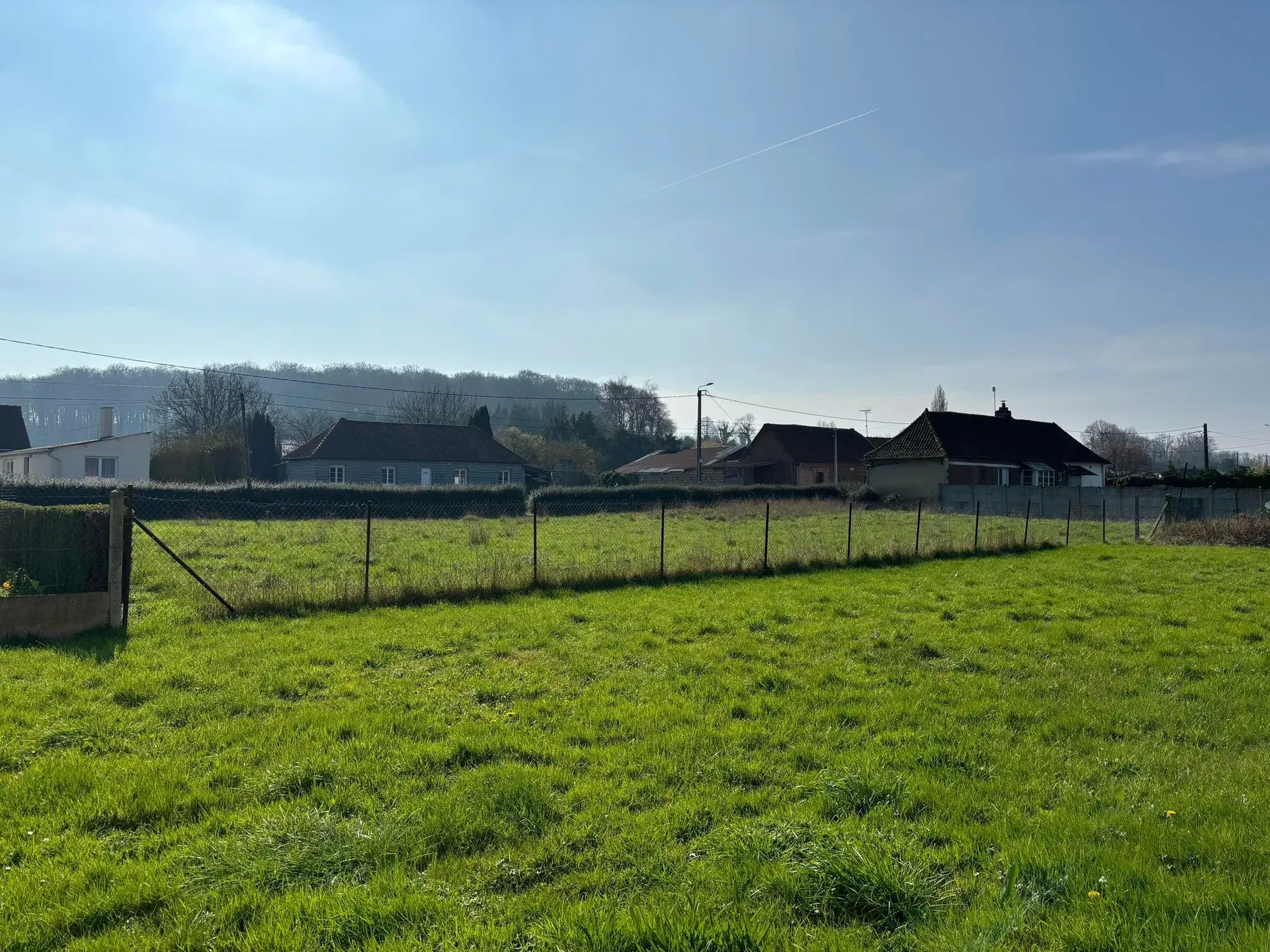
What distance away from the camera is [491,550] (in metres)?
19.3

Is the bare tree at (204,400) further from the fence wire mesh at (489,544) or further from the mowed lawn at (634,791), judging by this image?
the mowed lawn at (634,791)


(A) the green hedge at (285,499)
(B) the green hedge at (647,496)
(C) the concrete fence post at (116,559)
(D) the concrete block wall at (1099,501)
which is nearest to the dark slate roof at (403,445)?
(B) the green hedge at (647,496)

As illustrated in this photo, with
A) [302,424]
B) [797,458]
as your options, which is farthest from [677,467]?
[302,424]

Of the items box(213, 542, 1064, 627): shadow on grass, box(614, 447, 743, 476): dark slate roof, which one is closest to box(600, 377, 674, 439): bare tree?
box(614, 447, 743, 476): dark slate roof

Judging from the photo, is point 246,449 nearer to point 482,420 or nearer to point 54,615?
point 482,420

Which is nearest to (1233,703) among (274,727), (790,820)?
(790,820)

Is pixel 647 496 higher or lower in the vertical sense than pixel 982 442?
lower

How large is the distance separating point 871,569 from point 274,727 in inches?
515

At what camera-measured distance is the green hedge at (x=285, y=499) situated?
101 ft

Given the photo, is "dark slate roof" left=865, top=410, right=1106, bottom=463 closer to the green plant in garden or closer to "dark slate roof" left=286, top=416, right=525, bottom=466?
"dark slate roof" left=286, top=416, right=525, bottom=466

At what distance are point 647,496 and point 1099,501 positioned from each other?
22898mm

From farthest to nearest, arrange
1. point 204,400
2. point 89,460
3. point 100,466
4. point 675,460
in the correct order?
1. point 675,460
2. point 204,400
3. point 100,466
4. point 89,460

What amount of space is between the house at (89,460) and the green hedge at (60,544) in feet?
117

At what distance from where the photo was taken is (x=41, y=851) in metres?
4.13
